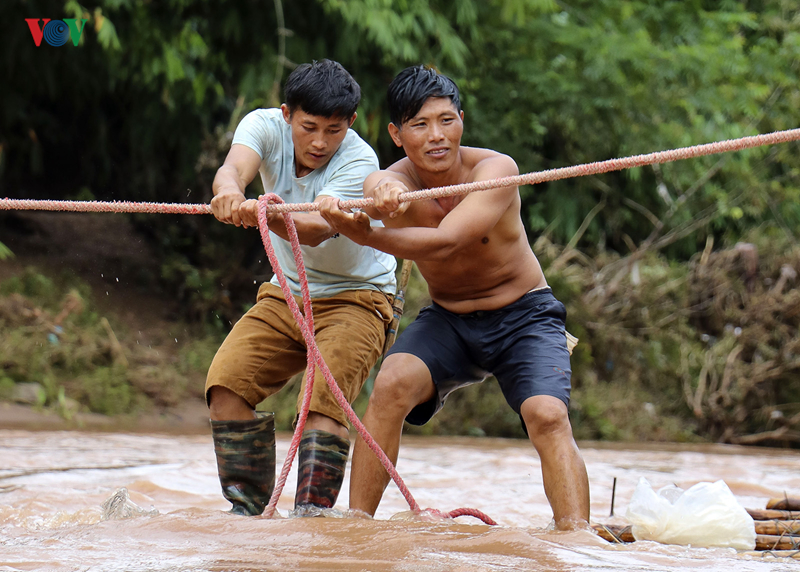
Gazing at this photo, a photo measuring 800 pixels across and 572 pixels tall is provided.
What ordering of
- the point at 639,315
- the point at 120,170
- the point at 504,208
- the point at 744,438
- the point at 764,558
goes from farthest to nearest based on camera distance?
the point at 120,170, the point at 639,315, the point at 744,438, the point at 504,208, the point at 764,558

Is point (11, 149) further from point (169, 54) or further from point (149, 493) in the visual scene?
point (149, 493)

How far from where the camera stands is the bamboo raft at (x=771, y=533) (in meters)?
2.49

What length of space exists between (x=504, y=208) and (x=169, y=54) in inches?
226

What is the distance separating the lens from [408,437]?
742 cm

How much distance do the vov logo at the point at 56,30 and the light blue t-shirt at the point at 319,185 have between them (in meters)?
5.16

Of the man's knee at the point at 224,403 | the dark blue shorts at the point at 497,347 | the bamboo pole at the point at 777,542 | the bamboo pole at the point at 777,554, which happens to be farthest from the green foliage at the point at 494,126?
the bamboo pole at the point at 777,554

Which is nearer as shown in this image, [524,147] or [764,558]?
[764,558]

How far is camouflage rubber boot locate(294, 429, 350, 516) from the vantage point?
8.67 feet

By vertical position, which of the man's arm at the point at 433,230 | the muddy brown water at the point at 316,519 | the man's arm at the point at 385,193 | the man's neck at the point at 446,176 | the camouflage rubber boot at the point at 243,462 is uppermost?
the man's neck at the point at 446,176

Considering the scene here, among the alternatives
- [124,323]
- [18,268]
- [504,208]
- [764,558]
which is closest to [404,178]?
[504,208]

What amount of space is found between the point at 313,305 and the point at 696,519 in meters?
1.44

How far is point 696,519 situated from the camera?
8.43ft

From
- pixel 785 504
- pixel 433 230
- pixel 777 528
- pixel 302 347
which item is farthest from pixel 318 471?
pixel 785 504

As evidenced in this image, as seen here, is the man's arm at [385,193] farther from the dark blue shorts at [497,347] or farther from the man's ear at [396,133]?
the dark blue shorts at [497,347]
